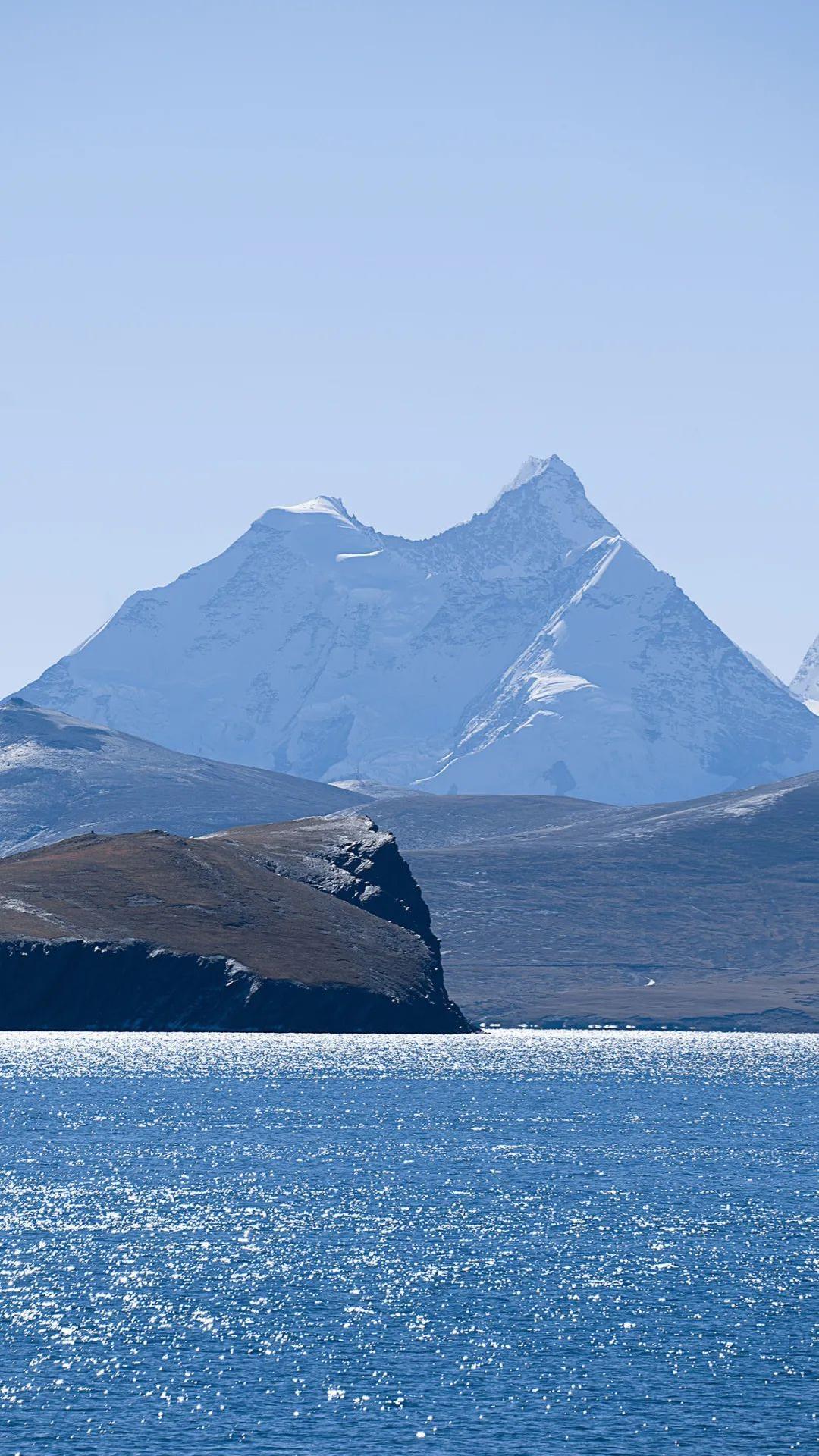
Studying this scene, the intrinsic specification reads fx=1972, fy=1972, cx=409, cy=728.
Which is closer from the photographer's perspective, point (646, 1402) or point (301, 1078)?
point (646, 1402)

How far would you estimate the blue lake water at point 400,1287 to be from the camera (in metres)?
62.0

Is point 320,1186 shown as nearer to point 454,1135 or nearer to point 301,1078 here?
point 454,1135

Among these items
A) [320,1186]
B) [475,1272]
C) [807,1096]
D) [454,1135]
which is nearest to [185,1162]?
[320,1186]

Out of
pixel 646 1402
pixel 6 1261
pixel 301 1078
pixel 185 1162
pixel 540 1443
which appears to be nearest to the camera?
pixel 540 1443

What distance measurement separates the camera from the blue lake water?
Result: 6197cm

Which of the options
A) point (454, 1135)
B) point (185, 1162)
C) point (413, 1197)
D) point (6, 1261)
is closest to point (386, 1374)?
point (6, 1261)

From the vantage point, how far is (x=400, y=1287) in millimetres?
82750

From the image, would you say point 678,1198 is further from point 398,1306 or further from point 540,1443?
point 540,1443

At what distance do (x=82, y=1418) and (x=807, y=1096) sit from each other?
14536cm

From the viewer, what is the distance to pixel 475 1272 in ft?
284

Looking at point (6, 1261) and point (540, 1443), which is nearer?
point (540, 1443)

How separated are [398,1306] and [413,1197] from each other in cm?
3039

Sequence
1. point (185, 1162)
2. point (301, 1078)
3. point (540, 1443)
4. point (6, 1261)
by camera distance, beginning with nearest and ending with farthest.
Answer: point (540, 1443) < point (6, 1261) < point (185, 1162) < point (301, 1078)

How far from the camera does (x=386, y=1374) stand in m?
67.5
